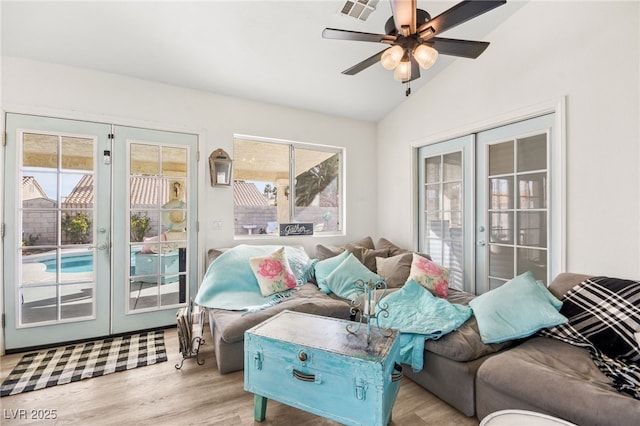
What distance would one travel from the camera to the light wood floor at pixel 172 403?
1762 mm

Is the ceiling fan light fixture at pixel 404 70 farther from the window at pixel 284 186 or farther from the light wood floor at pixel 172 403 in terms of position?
the light wood floor at pixel 172 403

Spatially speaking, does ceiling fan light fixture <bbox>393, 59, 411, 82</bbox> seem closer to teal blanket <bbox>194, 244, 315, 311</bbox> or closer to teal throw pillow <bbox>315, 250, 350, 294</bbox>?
teal throw pillow <bbox>315, 250, 350, 294</bbox>

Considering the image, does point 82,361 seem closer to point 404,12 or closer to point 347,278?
point 347,278

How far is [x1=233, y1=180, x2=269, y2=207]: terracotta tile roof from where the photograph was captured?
3.58 metres

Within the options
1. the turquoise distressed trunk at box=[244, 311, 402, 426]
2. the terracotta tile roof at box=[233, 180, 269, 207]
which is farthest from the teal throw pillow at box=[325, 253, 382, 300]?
the terracotta tile roof at box=[233, 180, 269, 207]

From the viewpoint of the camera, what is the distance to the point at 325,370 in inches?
60.4

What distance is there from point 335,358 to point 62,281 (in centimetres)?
274

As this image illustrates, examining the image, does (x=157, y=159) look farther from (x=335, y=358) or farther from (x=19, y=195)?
(x=335, y=358)

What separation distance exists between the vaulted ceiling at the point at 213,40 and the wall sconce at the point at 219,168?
72 cm

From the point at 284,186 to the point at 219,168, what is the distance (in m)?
0.90

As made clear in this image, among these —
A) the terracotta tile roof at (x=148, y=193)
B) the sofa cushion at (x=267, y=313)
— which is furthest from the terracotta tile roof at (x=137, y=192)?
the sofa cushion at (x=267, y=313)

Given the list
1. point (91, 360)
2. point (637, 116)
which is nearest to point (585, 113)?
point (637, 116)

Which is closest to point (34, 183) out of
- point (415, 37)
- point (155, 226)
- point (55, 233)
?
point (55, 233)

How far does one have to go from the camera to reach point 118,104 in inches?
114
